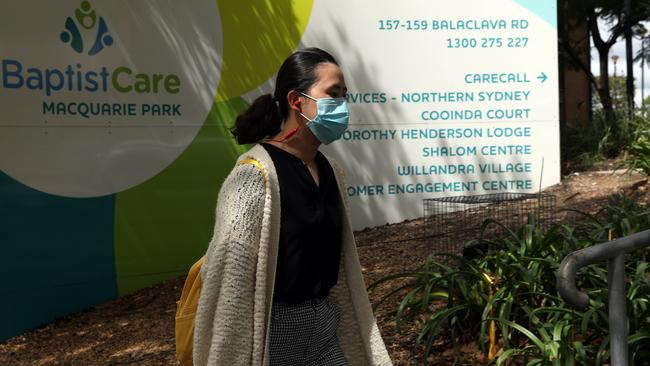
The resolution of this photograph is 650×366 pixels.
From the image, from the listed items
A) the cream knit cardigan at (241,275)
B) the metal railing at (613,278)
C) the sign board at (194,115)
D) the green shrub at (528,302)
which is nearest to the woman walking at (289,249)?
the cream knit cardigan at (241,275)

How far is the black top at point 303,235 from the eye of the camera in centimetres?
263

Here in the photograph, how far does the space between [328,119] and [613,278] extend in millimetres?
1219

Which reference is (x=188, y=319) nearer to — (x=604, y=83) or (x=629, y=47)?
(x=604, y=83)

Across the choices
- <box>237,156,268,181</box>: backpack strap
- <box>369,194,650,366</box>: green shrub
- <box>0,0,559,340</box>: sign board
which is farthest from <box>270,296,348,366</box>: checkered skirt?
<box>0,0,559,340</box>: sign board

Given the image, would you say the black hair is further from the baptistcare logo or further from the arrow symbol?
the arrow symbol

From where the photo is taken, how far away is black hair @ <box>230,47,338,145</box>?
280 centimetres

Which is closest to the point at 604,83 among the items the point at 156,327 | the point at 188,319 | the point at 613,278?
the point at 156,327

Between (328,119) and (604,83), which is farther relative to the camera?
(604,83)

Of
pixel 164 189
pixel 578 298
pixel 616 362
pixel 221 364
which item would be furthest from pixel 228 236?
pixel 164 189

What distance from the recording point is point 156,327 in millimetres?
6203

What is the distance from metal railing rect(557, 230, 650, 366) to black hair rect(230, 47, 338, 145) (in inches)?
43.5

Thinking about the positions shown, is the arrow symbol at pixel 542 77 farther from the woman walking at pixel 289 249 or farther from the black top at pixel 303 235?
the black top at pixel 303 235

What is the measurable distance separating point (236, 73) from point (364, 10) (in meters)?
1.54

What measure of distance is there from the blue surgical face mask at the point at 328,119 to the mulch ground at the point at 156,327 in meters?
2.10
